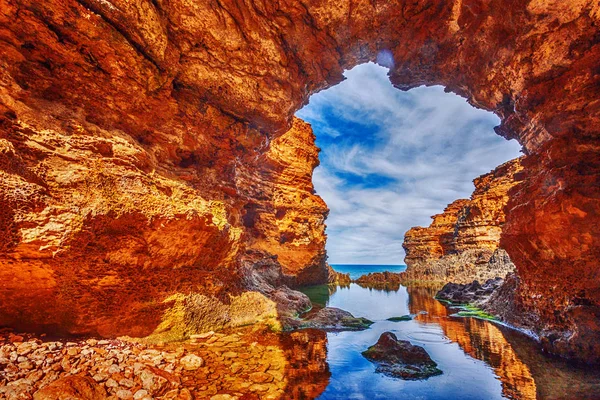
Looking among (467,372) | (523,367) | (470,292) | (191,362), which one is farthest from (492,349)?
(470,292)

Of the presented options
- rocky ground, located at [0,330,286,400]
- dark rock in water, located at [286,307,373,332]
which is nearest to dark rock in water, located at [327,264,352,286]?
dark rock in water, located at [286,307,373,332]

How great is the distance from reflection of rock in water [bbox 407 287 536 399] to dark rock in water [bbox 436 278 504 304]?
4695mm

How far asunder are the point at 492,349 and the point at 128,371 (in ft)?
28.2

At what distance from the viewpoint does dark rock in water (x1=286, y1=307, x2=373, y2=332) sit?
8.50m

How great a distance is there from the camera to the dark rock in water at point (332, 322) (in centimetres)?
850

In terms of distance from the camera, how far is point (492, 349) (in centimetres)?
673

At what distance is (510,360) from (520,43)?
7726 millimetres

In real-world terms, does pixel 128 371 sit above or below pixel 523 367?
below

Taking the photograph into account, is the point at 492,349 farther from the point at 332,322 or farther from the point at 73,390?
the point at 73,390

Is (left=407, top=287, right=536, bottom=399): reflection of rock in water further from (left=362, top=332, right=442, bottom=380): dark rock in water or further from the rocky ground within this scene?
the rocky ground

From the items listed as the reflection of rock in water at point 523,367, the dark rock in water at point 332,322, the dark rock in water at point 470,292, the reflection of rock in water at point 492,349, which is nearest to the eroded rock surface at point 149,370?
the dark rock in water at point 332,322

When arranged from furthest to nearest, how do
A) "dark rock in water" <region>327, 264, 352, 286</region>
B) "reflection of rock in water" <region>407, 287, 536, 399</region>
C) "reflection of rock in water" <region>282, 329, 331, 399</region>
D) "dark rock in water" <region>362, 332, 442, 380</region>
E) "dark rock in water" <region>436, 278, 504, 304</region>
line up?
"dark rock in water" <region>327, 264, 352, 286</region> < "dark rock in water" <region>436, 278, 504, 304</region> < "dark rock in water" <region>362, 332, 442, 380</region> < "reflection of rock in water" <region>407, 287, 536, 399</region> < "reflection of rock in water" <region>282, 329, 331, 399</region>

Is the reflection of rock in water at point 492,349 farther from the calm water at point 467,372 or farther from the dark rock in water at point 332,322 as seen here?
the dark rock in water at point 332,322

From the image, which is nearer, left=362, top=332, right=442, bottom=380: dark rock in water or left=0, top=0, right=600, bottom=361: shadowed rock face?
left=0, top=0, right=600, bottom=361: shadowed rock face
